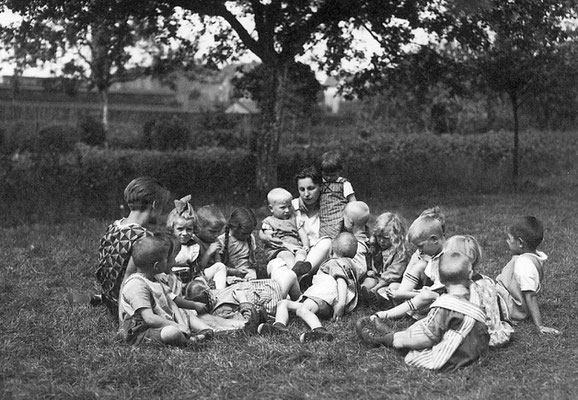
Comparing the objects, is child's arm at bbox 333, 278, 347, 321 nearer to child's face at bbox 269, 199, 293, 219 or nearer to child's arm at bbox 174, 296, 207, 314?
child's arm at bbox 174, 296, 207, 314

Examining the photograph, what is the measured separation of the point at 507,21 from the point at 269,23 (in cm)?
419

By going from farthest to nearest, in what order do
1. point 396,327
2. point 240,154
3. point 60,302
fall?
point 240,154 → point 60,302 → point 396,327

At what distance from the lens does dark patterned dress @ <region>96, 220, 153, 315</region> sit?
5.50 metres

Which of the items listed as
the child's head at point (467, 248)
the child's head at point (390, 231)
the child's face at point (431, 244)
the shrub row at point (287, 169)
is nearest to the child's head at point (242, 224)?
the child's head at point (390, 231)

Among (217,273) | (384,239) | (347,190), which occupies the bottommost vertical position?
(217,273)

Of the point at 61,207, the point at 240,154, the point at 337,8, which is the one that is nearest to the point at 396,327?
the point at 61,207

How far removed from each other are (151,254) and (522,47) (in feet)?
34.1

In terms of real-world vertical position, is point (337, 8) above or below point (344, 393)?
A: above

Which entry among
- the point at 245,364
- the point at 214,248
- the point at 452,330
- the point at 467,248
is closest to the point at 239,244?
the point at 214,248

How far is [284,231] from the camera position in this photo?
726 centimetres

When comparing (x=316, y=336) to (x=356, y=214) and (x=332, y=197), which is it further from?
(x=332, y=197)

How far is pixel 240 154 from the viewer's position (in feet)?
55.6

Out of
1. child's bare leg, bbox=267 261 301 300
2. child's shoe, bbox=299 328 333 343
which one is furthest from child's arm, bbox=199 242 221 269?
child's shoe, bbox=299 328 333 343

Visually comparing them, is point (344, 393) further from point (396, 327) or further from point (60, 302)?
point (60, 302)
